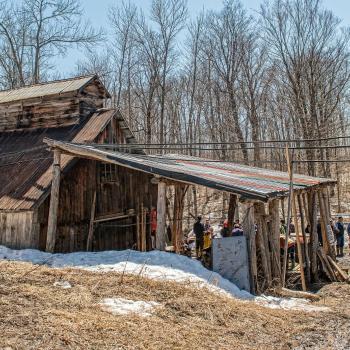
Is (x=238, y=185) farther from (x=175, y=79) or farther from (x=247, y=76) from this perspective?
(x=175, y=79)

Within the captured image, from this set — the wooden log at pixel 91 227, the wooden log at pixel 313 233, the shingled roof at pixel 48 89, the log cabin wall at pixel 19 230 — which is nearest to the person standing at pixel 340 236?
the wooden log at pixel 313 233

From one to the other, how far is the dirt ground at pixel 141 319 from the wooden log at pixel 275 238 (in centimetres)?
223

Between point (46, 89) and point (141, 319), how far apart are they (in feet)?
55.8

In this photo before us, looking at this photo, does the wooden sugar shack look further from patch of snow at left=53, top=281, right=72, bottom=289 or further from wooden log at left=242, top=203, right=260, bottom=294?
patch of snow at left=53, top=281, right=72, bottom=289

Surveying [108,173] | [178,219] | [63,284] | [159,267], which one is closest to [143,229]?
[178,219]

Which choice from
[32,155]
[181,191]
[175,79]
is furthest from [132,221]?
[175,79]

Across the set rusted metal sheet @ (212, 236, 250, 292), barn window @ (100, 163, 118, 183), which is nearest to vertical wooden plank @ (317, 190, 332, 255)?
rusted metal sheet @ (212, 236, 250, 292)

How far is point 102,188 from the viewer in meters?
18.1

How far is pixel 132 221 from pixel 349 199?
19857 mm

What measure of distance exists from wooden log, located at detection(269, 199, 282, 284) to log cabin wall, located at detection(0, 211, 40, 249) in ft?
25.0

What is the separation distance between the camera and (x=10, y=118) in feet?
74.2

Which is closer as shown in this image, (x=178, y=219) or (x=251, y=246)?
(x=251, y=246)

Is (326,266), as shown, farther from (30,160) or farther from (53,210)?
(30,160)

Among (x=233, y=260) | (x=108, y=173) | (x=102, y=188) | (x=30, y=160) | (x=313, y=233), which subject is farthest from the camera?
(x=108, y=173)
